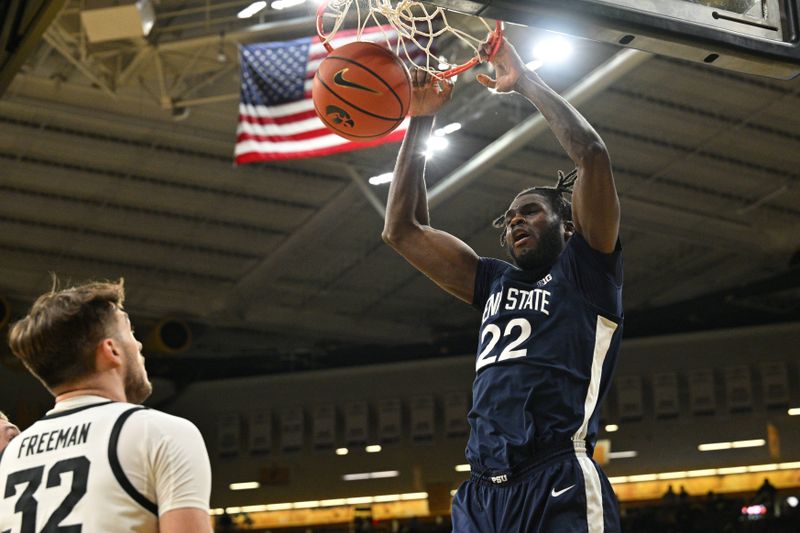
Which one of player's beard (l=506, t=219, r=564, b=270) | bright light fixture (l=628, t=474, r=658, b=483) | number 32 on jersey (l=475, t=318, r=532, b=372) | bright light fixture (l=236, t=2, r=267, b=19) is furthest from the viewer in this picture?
bright light fixture (l=628, t=474, r=658, b=483)

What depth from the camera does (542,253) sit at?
13.7ft

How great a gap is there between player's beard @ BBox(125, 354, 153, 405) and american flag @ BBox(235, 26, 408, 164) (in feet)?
26.1

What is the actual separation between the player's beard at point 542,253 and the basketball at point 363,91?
0.83 meters

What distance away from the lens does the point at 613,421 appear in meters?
20.0

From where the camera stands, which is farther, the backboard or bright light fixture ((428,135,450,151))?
bright light fixture ((428,135,450,151))

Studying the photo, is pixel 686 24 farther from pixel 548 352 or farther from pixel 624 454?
pixel 624 454

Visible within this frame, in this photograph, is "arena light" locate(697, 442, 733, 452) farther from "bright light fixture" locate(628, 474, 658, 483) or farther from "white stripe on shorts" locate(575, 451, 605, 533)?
"white stripe on shorts" locate(575, 451, 605, 533)

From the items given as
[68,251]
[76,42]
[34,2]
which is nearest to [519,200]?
[34,2]

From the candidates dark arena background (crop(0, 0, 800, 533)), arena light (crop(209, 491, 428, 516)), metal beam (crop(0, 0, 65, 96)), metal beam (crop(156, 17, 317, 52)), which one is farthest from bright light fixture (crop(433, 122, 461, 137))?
arena light (crop(209, 491, 428, 516))

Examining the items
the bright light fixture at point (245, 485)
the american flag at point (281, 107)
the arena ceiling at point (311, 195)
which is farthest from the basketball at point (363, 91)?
the bright light fixture at point (245, 485)

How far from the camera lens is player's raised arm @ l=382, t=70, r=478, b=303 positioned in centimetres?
452

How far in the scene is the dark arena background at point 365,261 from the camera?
13539 millimetres

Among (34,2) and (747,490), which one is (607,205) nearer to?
(34,2)

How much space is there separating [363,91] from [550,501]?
6.00ft
